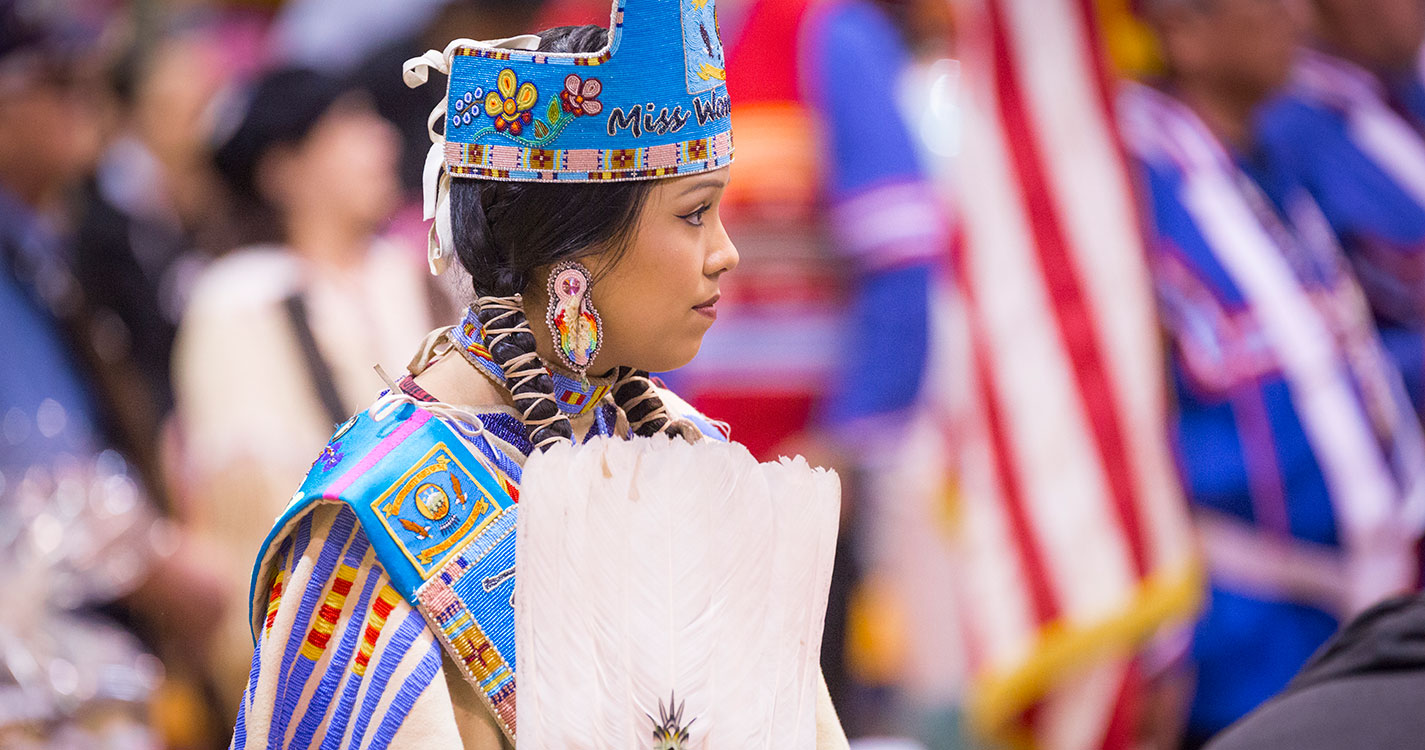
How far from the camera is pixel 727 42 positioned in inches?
161

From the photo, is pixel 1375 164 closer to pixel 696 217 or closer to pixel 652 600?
pixel 696 217

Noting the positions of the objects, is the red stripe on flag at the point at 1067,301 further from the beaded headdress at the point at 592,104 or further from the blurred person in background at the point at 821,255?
the beaded headdress at the point at 592,104

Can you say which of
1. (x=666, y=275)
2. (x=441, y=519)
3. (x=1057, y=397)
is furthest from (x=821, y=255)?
(x=441, y=519)

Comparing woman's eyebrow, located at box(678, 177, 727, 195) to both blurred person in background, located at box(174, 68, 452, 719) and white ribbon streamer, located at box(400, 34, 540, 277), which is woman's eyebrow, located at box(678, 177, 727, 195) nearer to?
white ribbon streamer, located at box(400, 34, 540, 277)

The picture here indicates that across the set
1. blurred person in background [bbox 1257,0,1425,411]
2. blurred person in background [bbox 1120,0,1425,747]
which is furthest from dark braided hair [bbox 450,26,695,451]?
blurred person in background [bbox 1257,0,1425,411]

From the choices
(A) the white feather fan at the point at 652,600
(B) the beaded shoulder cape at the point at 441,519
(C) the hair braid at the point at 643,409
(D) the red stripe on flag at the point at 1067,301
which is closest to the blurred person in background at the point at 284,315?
(D) the red stripe on flag at the point at 1067,301

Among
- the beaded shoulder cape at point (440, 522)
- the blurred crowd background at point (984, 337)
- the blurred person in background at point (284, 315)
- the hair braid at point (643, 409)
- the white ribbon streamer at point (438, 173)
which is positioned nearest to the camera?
the beaded shoulder cape at point (440, 522)

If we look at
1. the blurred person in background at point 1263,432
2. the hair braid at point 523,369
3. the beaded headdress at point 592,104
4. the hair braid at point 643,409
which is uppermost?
the beaded headdress at point 592,104

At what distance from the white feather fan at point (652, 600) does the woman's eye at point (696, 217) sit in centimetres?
28

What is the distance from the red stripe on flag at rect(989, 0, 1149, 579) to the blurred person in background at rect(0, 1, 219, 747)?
1.81 m

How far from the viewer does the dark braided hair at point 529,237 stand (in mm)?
1834

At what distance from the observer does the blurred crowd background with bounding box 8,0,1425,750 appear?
355cm

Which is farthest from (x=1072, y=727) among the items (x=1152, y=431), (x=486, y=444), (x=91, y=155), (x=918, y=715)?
(x=91, y=155)

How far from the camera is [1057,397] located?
3.60m
